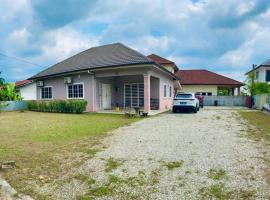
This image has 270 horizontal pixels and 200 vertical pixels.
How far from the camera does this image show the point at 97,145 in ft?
22.4

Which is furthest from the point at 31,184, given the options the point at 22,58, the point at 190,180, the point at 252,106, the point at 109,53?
the point at 22,58

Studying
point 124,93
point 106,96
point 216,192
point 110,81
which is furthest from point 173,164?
point 124,93

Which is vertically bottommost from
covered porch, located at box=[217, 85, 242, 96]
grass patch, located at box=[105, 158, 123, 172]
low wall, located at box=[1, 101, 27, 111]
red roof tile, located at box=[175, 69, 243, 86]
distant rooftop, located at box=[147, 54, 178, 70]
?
grass patch, located at box=[105, 158, 123, 172]

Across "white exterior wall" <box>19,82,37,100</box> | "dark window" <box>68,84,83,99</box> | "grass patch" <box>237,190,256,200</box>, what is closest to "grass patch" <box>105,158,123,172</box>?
"grass patch" <box>237,190,256,200</box>

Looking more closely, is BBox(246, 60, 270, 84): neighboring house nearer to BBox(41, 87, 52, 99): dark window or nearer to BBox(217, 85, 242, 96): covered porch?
BBox(217, 85, 242, 96): covered porch

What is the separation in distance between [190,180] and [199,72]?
37.2 metres

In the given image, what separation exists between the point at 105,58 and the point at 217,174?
15.5 metres

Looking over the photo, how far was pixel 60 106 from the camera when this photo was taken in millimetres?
17891

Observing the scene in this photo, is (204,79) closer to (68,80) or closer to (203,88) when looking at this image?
(203,88)

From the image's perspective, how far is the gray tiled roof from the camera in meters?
16.2

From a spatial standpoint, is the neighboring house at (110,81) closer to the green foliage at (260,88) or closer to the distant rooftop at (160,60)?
the distant rooftop at (160,60)

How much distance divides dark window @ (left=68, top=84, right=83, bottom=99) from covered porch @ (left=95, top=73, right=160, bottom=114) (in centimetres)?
150

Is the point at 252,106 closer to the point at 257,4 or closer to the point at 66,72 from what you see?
the point at 257,4

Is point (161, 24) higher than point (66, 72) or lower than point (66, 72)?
higher
